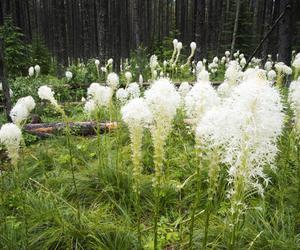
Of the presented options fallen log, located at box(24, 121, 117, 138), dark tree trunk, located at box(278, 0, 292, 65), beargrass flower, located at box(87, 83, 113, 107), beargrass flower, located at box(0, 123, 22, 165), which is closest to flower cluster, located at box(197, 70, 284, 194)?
beargrass flower, located at box(0, 123, 22, 165)

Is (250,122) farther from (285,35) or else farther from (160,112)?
(285,35)

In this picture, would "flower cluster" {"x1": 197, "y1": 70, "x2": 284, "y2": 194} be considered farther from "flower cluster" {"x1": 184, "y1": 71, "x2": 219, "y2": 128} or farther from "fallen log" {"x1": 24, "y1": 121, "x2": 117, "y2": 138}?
"fallen log" {"x1": 24, "y1": 121, "x2": 117, "y2": 138}

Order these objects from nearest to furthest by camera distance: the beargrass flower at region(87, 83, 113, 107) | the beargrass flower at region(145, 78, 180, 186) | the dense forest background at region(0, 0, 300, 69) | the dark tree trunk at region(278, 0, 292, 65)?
1. the beargrass flower at region(145, 78, 180, 186)
2. the beargrass flower at region(87, 83, 113, 107)
3. the dark tree trunk at region(278, 0, 292, 65)
4. the dense forest background at region(0, 0, 300, 69)

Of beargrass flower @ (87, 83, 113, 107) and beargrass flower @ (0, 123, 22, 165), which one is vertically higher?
beargrass flower @ (87, 83, 113, 107)

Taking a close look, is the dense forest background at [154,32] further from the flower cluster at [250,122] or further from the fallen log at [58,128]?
the flower cluster at [250,122]

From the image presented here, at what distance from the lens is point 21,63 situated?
1556 cm

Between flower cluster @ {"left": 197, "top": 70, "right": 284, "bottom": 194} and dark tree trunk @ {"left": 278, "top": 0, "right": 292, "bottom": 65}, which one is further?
dark tree trunk @ {"left": 278, "top": 0, "right": 292, "bottom": 65}

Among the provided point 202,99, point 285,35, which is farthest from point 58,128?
point 285,35

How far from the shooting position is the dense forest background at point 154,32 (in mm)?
15609

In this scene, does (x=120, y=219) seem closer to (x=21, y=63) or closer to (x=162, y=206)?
(x=162, y=206)

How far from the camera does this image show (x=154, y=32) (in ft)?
125

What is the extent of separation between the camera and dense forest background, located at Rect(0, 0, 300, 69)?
615 inches

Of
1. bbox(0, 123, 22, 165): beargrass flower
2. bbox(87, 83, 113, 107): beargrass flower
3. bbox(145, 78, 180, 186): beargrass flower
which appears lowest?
bbox(0, 123, 22, 165): beargrass flower

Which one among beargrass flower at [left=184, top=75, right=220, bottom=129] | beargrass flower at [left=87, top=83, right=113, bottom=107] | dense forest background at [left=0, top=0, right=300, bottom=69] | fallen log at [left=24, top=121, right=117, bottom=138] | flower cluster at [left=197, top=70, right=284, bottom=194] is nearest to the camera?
flower cluster at [left=197, top=70, right=284, bottom=194]
